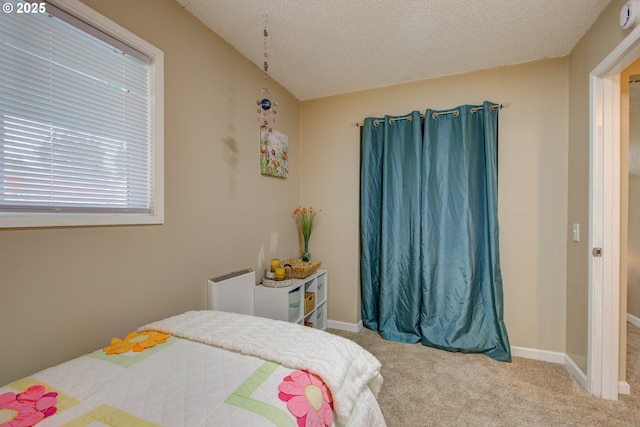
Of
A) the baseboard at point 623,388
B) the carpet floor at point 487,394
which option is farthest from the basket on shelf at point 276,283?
the baseboard at point 623,388

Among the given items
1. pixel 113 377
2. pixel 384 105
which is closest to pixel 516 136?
pixel 384 105

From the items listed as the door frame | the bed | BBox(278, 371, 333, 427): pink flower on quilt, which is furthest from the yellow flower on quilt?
the door frame

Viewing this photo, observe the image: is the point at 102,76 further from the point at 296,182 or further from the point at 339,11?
the point at 296,182

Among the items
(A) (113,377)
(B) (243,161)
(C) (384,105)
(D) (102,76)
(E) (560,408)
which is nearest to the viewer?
(A) (113,377)

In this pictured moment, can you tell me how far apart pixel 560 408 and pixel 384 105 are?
102 inches

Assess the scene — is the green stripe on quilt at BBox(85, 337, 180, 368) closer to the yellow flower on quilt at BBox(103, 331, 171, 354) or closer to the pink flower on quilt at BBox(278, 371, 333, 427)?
the yellow flower on quilt at BBox(103, 331, 171, 354)

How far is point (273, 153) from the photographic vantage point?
2.45m

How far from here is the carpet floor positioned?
1.52 meters

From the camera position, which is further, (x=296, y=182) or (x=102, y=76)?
(x=296, y=182)

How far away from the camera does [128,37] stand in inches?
51.7

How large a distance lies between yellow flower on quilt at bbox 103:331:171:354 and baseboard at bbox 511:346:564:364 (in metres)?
2.59

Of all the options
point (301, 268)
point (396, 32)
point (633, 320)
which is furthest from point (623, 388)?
point (396, 32)

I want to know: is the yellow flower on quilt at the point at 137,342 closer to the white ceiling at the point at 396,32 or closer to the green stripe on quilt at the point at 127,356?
the green stripe on quilt at the point at 127,356

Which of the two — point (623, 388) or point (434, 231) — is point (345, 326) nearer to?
point (434, 231)
